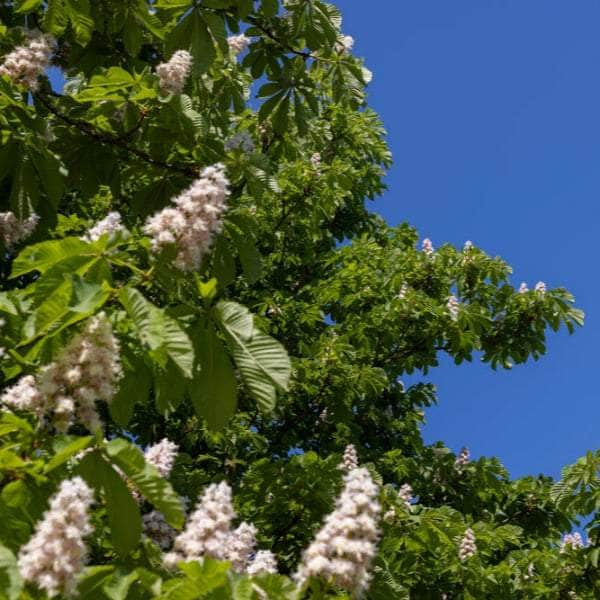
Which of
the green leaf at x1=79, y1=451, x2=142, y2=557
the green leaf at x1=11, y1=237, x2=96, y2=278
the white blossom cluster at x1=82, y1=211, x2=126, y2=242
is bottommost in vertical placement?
the green leaf at x1=79, y1=451, x2=142, y2=557

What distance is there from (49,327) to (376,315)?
6.64 meters

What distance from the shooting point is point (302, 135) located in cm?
565

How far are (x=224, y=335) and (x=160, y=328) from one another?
0.26 m

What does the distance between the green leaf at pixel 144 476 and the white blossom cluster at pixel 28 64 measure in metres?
2.26

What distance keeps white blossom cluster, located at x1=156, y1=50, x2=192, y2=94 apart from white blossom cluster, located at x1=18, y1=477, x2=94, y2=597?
2657 millimetres

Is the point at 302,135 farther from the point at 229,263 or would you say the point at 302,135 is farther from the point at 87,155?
the point at 229,263

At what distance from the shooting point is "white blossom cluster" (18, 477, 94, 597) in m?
1.71

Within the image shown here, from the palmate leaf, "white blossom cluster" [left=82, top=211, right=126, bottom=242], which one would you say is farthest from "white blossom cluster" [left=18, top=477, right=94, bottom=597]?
"white blossom cluster" [left=82, top=211, right=126, bottom=242]

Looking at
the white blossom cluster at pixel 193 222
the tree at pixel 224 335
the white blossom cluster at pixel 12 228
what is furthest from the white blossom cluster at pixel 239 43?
the white blossom cluster at pixel 193 222

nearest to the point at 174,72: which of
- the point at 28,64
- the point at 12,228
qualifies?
the point at 28,64

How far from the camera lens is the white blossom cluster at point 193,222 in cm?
242

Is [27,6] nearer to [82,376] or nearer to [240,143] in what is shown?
[240,143]

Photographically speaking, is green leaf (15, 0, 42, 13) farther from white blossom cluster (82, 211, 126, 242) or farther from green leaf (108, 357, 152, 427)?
green leaf (108, 357, 152, 427)

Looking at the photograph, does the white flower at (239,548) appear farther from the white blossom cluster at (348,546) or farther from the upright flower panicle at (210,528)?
the white blossom cluster at (348,546)
